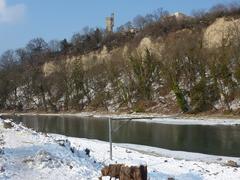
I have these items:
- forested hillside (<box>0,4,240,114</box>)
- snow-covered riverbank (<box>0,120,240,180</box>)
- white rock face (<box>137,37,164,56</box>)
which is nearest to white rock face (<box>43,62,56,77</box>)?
forested hillside (<box>0,4,240,114</box>)

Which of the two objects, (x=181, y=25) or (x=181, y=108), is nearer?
(x=181, y=108)

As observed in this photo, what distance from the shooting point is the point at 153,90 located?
79.6 meters

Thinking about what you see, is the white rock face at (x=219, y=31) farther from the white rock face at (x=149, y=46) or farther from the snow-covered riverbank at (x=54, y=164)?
the snow-covered riverbank at (x=54, y=164)

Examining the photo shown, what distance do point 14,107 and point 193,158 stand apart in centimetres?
9295

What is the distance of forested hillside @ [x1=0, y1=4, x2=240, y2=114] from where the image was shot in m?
65.2

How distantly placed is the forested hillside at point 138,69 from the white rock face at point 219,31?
0.52 ft

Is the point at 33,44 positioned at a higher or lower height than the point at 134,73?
higher

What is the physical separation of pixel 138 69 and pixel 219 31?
15.5 metres

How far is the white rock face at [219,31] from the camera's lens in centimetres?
7388

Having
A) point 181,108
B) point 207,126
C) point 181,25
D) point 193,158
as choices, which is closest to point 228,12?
point 181,25

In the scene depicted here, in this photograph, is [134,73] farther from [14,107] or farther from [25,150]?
[25,150]

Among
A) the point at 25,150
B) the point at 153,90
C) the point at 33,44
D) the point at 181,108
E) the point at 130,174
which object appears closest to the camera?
the point at 130,174

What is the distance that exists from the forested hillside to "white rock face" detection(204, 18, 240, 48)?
160 millimetres

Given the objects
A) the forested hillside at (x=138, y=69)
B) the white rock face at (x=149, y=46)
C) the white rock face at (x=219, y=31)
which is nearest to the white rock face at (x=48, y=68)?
the forested hillside at (x=138, y=69)
